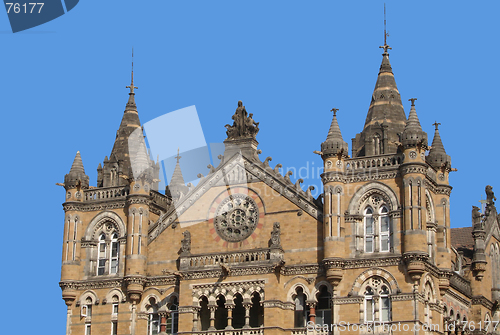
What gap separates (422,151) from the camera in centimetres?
5331

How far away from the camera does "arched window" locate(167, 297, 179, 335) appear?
56844mm

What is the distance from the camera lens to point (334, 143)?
54562 mm

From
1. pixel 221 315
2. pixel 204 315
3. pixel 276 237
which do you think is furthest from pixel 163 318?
pixel 276 237

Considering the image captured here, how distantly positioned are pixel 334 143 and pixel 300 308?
348 inches

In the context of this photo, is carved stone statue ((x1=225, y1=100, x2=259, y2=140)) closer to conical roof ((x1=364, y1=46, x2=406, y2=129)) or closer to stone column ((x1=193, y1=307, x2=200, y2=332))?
conical roof ((x1=364, y1=46, x2=406, y2=129))

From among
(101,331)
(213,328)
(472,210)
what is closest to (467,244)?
(472,210)

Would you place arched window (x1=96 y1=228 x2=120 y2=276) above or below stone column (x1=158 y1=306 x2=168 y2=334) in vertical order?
above

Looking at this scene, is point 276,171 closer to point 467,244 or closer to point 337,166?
point 337,166

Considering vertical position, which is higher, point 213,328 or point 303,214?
point 303,214

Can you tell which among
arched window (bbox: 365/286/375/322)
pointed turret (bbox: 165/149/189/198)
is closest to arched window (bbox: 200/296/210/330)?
Answer: arched window (bbox: 365/286/375/322)

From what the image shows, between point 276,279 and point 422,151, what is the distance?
1004cm

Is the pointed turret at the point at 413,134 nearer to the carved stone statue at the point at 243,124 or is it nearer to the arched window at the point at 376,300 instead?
the arched window at the point at 376,300

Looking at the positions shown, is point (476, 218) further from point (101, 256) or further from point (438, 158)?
point (101, 256)

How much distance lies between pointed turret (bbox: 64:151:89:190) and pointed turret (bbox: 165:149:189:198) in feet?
21.2
